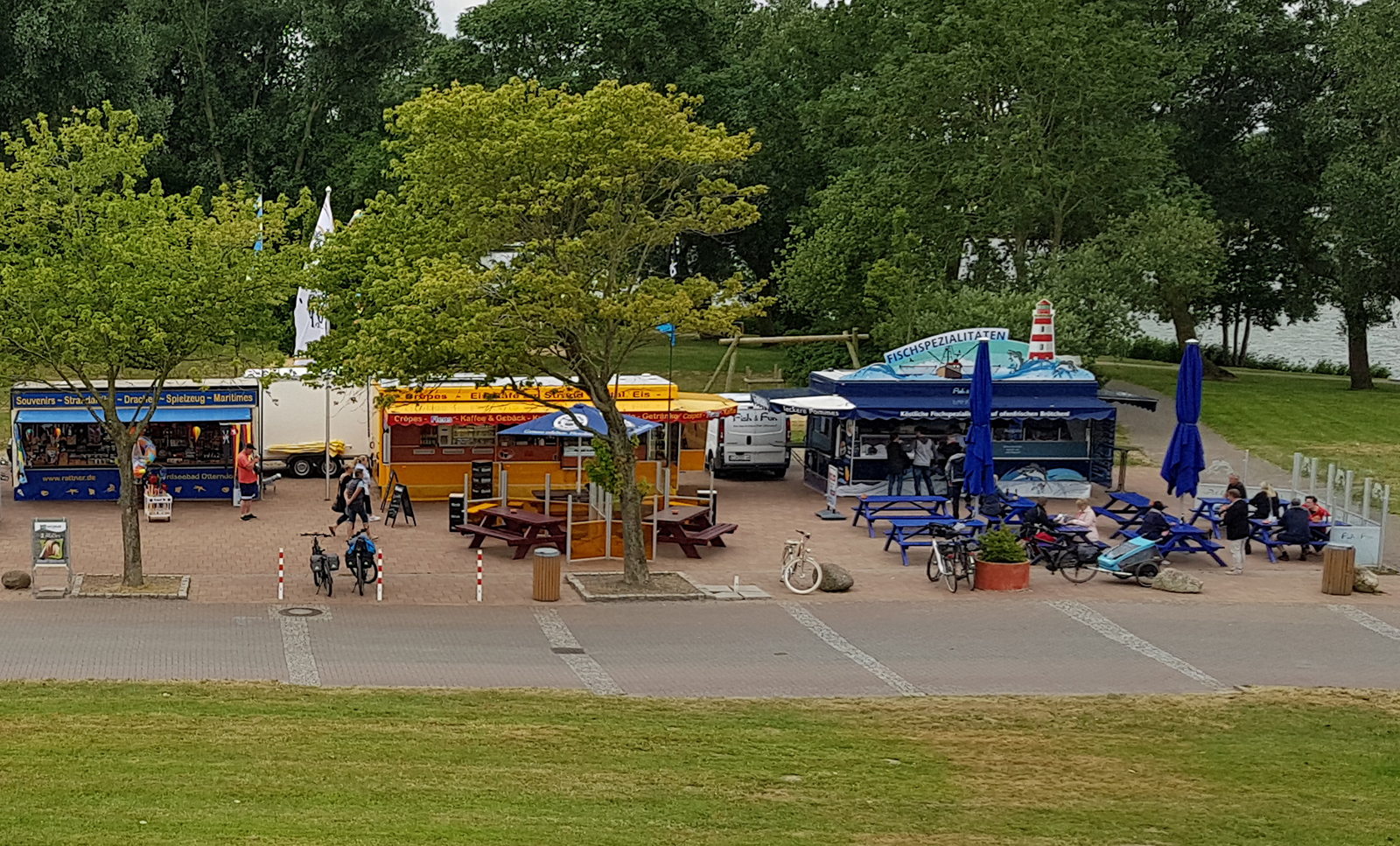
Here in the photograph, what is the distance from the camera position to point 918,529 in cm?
2644

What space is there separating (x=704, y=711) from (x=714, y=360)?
45.4 meters

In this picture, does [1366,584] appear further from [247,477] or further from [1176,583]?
[247,477]

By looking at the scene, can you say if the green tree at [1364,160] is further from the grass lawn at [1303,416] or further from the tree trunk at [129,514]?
the tree trunk at [129,514]

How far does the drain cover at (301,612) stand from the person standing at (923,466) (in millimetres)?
15021

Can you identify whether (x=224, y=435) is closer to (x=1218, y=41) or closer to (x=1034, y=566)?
(x=1034, y=566)

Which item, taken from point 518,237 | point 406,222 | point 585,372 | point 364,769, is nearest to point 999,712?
point 364,769

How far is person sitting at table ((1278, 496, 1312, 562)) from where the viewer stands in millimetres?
26312

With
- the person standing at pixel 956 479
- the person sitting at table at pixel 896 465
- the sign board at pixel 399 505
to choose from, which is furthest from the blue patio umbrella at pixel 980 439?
the sign board at pixel 399 505

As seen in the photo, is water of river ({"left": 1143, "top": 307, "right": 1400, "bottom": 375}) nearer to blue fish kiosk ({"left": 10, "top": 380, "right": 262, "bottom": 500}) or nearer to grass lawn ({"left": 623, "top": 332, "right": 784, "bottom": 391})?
grass lawn ({"left": 623, "top": 332, "right": 784, "bottom": 391})

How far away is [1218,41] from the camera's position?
58.0m

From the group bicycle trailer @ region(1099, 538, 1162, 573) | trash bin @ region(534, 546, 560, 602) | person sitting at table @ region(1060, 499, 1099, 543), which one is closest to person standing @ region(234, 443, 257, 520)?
trash bin @ region(534, 546, 560, 602)

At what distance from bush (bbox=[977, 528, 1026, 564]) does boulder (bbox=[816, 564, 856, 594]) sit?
2.16 m

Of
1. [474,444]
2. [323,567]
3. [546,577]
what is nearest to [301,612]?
[323,567]

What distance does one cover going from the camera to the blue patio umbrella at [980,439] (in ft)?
90.3
